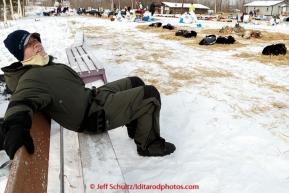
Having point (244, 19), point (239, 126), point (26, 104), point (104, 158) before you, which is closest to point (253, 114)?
point (239, 126)

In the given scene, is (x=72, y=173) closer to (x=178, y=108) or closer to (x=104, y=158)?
(x=104, y=158)

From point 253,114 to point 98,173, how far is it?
112 inches

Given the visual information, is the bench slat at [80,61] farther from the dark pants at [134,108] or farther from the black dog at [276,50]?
the black dog at [276,50]

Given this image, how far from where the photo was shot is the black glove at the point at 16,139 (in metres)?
1.49

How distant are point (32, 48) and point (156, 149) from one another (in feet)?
5.58

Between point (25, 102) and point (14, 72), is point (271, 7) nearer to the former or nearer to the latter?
point (14, 72)

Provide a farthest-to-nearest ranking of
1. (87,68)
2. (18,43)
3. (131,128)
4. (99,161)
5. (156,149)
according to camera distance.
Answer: (87,68) → (131,128) → (156,149) → (18,43) → (99,161)

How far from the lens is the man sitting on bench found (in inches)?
73.7

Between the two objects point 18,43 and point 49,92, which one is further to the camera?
point 18,43

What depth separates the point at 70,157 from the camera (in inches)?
112

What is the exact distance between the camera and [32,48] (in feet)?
7.32

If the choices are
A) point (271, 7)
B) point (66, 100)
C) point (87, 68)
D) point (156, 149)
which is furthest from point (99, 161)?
point (271, 7)

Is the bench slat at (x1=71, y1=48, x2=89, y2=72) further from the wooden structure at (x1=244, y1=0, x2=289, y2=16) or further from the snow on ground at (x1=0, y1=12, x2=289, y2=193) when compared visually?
the wooden structure at (x1=244, y1=0, x2=289, y2=16)

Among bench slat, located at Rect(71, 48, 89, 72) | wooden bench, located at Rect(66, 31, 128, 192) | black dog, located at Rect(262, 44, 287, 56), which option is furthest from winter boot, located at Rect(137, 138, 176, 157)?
black dog, located at Rect(262, 44, 287, 56)
